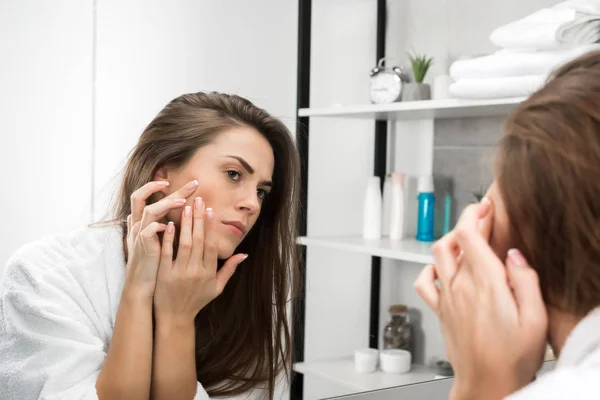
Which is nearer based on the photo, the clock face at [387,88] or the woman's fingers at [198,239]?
the woman's fingers at [198,239]

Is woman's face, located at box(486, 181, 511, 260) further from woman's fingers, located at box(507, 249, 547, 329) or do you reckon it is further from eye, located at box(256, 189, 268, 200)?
eye, located at box(256, 189, 268, 200)

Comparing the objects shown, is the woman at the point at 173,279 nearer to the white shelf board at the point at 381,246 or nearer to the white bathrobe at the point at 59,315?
the white bathrobe at the point at 59,315

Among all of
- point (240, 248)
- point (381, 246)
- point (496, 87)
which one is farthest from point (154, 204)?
point (381, 246)

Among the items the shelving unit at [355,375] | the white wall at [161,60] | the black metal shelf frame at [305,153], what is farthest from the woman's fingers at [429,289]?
the shelving unit at [355,375]

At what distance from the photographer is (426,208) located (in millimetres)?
1610

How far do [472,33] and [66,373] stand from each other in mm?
1212

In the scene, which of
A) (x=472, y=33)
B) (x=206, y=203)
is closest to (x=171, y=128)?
(x=206, y=203)

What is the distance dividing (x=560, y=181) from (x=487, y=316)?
0.11 m

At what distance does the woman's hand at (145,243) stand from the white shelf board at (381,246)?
0.77 m

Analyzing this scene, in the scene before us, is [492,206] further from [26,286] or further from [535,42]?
[535,42]

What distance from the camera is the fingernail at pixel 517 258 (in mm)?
423

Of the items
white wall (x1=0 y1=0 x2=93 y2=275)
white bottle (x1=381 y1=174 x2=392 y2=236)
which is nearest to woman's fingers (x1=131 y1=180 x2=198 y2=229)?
white wall (x1=0 y1=0 x2=93 y2=275)

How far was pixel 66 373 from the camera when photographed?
2.33 feet

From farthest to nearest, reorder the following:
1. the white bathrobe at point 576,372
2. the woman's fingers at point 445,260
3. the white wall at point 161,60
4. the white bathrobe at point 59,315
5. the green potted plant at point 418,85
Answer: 1. the green potted plant at point 418,85
2. the white wall at point 161,60
3. the white bathrobe at point 59,315
4. the woman's fingers at point 445,260
5. the white bathrobe at point 576,372
